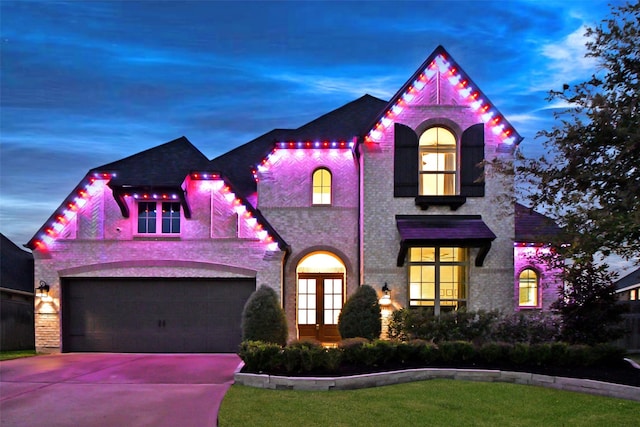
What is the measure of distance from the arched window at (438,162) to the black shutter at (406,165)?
31 cm

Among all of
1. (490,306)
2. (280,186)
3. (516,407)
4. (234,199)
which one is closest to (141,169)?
(234,199)

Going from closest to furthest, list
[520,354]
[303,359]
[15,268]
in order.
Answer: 1. [303,359]
2. [520,354]
3. [15,268]

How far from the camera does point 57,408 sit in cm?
932

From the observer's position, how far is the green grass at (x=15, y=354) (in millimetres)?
15308

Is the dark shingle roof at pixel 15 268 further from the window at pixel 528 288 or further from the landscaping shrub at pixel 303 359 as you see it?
the window at pixel 528 288

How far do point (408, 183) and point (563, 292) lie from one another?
18.2 feet

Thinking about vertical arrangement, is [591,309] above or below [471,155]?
below

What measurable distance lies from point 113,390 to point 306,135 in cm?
1070

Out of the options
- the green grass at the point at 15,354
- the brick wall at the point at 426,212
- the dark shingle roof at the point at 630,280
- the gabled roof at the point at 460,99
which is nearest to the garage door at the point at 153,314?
the green grass at the point at 15,354

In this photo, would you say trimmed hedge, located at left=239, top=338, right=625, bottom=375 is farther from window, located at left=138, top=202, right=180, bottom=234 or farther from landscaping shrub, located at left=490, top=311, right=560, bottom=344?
window, located at left=138, top=202, right=180, bottom=234

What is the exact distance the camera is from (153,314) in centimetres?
1700

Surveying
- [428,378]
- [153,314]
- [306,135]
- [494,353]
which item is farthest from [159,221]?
[494,353]

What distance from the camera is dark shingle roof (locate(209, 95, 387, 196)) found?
18422 mm

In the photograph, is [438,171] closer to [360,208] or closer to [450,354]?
[360,208]
